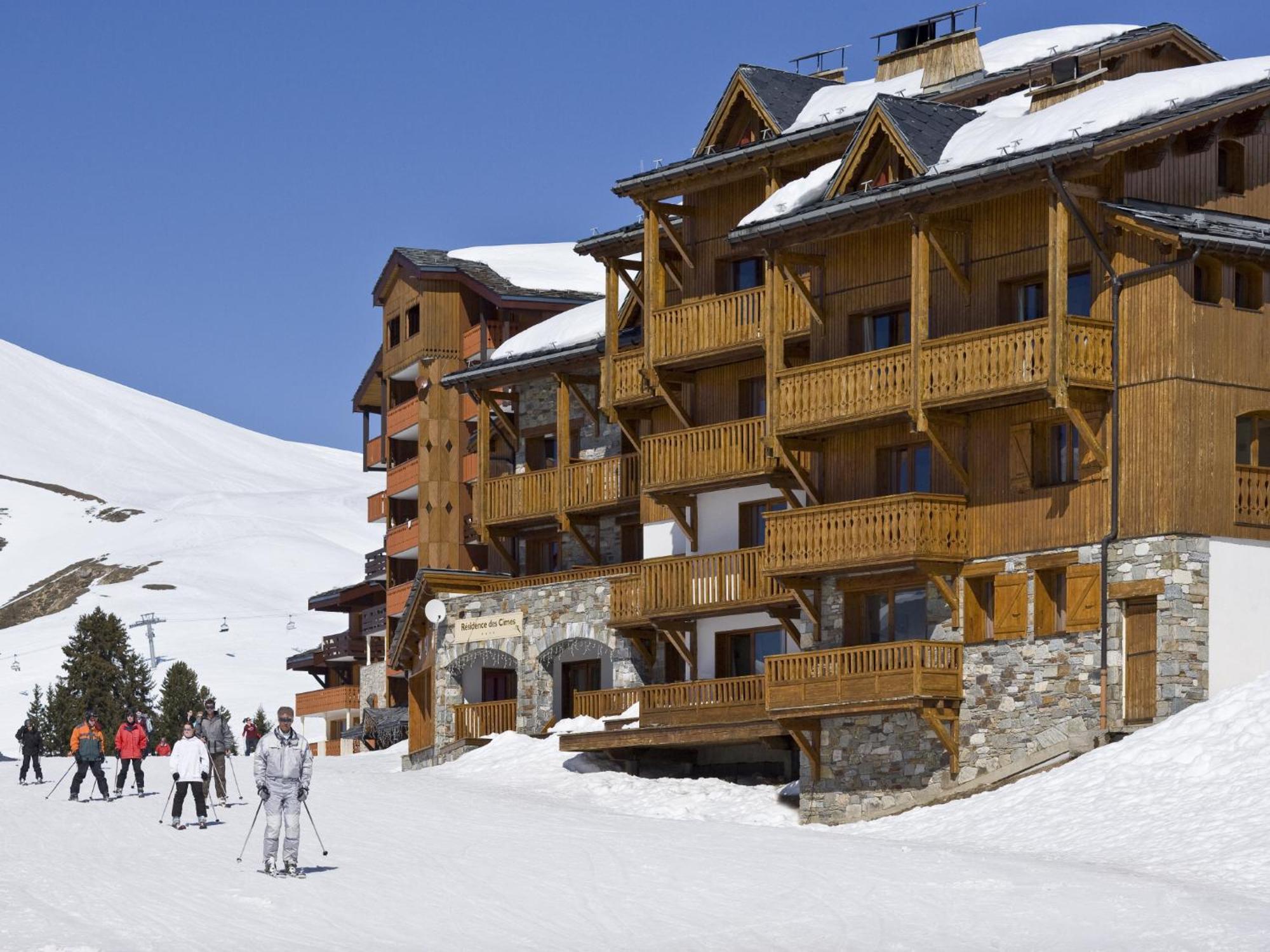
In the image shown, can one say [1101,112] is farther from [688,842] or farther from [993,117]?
[688,842]

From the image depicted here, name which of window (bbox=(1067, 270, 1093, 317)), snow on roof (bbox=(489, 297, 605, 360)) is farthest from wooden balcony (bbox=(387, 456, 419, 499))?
window (bbox=(1067, 270, 1093, 317))

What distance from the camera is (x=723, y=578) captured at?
46.7 meters

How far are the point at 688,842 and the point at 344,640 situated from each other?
4962 centimetres

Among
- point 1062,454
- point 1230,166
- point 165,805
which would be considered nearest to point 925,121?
point 1230,166

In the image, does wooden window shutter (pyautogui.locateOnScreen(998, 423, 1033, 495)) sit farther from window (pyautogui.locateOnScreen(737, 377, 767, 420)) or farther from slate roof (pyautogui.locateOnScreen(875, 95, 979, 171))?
window (pyautogui.locateOnScreen(737, 377, 767, 420))

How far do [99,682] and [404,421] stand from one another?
104 ft

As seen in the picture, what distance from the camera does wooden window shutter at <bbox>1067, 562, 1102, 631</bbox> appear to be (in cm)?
3791

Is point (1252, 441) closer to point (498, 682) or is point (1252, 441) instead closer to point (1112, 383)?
point (1112, 383)

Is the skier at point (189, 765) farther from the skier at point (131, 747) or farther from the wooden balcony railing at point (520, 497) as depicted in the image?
the wooden balcony railing at point (520, 497)

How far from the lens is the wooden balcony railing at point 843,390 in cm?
4081

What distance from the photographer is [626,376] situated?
170 ft

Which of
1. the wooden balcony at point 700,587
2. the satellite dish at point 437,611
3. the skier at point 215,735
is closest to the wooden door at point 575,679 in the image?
the satellite dish at point 437,611

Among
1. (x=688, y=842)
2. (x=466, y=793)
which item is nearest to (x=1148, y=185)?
(x=688, y=842)

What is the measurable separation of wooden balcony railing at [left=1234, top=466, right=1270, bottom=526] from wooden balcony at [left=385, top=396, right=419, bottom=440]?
1240 inches
